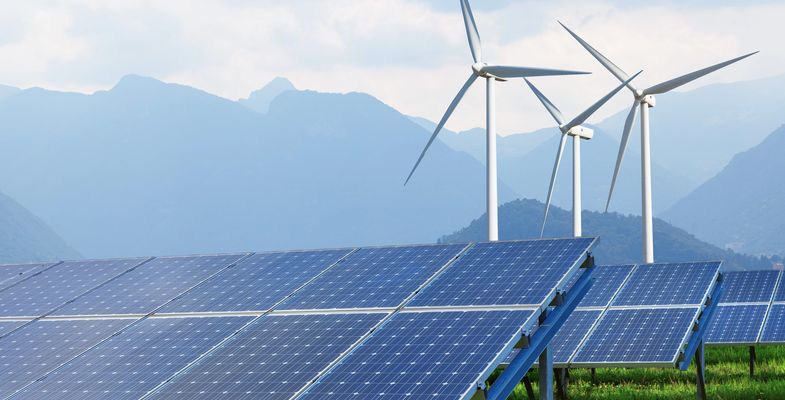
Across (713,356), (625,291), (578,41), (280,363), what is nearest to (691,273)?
(625,291)

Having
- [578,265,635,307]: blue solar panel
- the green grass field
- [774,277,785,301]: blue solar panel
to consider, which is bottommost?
the green grass field

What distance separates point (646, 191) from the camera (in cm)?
4569

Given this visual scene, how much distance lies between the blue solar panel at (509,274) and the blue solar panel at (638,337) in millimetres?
7270

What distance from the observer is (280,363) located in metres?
16.9

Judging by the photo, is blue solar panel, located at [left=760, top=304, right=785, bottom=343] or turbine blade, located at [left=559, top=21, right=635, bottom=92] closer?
blue solar panel, located at [left=760, top=304, right=785, bottom=343]

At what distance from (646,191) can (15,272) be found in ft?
86.6

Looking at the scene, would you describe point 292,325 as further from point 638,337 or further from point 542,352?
point 638,337

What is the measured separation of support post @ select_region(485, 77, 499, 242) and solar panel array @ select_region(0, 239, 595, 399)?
14.9 metres

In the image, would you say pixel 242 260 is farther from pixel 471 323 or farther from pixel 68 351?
pixel 471 323

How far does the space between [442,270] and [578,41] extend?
109 feet

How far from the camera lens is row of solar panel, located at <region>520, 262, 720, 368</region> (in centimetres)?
2670

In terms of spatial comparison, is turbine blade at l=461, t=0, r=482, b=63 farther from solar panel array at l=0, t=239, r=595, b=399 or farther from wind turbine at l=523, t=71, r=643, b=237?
solar panel array at l=0, t=239, r=595, b=399

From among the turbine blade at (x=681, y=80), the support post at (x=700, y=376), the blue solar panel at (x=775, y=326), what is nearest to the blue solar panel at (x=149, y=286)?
the support post at (x=700, y=376)

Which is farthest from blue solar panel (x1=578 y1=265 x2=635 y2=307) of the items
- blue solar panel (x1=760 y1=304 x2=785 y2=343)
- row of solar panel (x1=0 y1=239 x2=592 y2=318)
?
row of solar panel (x1=0 y1=239 x2=592 y2=318)
